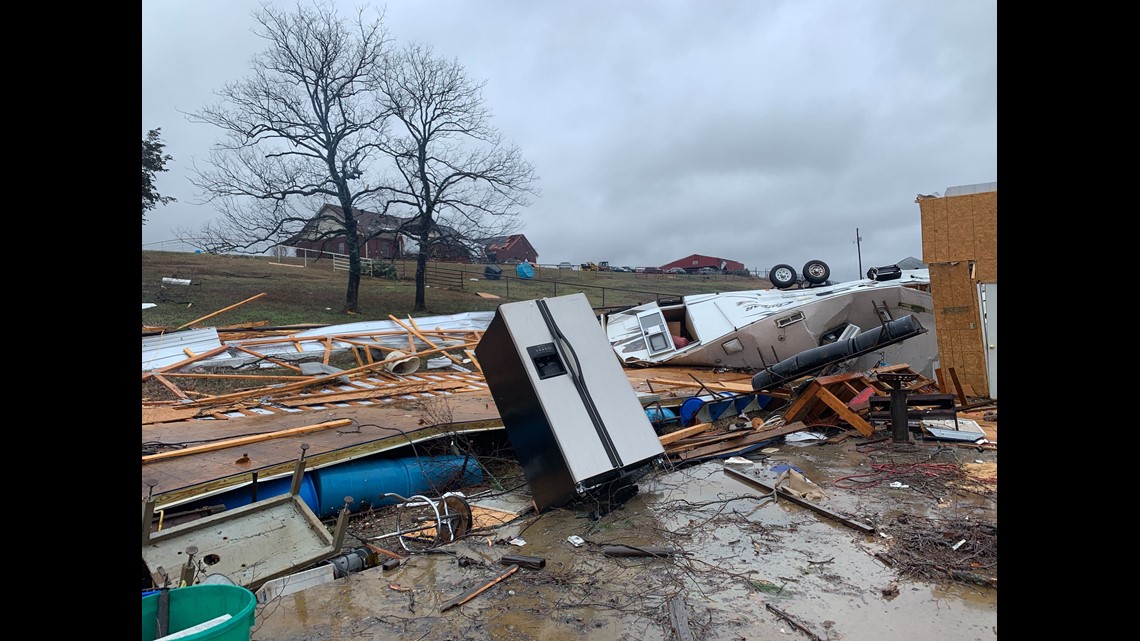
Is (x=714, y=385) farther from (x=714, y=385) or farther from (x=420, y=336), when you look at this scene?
(x=420, y=336)

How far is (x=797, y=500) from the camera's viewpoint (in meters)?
5.66

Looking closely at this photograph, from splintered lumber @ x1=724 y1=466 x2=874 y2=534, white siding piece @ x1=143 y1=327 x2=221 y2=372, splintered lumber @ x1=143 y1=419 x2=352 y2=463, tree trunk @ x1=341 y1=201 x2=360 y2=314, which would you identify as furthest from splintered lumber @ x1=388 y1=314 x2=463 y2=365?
splintered lumber @ x1=724 y1=466 x2=874 y2=534

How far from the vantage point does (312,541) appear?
15.6 feet

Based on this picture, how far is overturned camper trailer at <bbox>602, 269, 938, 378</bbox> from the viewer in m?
13.1

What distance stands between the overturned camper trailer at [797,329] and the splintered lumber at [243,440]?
308 inches

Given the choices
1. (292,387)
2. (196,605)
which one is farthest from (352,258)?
A: (196,605)

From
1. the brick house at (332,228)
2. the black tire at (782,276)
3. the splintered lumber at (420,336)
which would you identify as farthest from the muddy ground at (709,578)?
the brick house at (332,228)

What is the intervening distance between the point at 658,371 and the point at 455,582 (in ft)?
31.3

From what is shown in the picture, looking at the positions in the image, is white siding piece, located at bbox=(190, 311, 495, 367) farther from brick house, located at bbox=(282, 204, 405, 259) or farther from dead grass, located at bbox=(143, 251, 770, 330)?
brick house, located at bbox=(282, 204, 405, 259)

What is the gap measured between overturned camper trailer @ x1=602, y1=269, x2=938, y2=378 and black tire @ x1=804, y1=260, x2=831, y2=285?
2.88m

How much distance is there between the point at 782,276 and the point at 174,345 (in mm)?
14883
